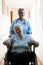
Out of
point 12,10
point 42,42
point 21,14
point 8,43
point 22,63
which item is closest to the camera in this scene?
point 22,63

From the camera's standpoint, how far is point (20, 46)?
8.70 ft

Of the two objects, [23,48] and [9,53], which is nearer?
[9,53]

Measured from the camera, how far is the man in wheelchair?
7.75ft

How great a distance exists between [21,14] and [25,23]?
0.27 metres

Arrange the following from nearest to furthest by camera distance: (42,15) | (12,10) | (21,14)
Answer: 1. (21,14)
2. (42,15)
3. (12,10)

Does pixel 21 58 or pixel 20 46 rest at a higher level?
pixel 20 46

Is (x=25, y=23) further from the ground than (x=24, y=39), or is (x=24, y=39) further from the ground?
(x=25, y=23)

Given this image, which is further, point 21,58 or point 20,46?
point 20,46

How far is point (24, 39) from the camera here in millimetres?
2691

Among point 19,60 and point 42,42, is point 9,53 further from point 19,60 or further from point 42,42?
point 42,42

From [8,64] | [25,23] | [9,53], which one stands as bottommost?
[8,64]

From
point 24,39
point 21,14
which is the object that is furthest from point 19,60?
point 21,14

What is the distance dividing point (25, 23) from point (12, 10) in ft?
30.9

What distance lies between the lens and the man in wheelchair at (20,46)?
93.0 inches
